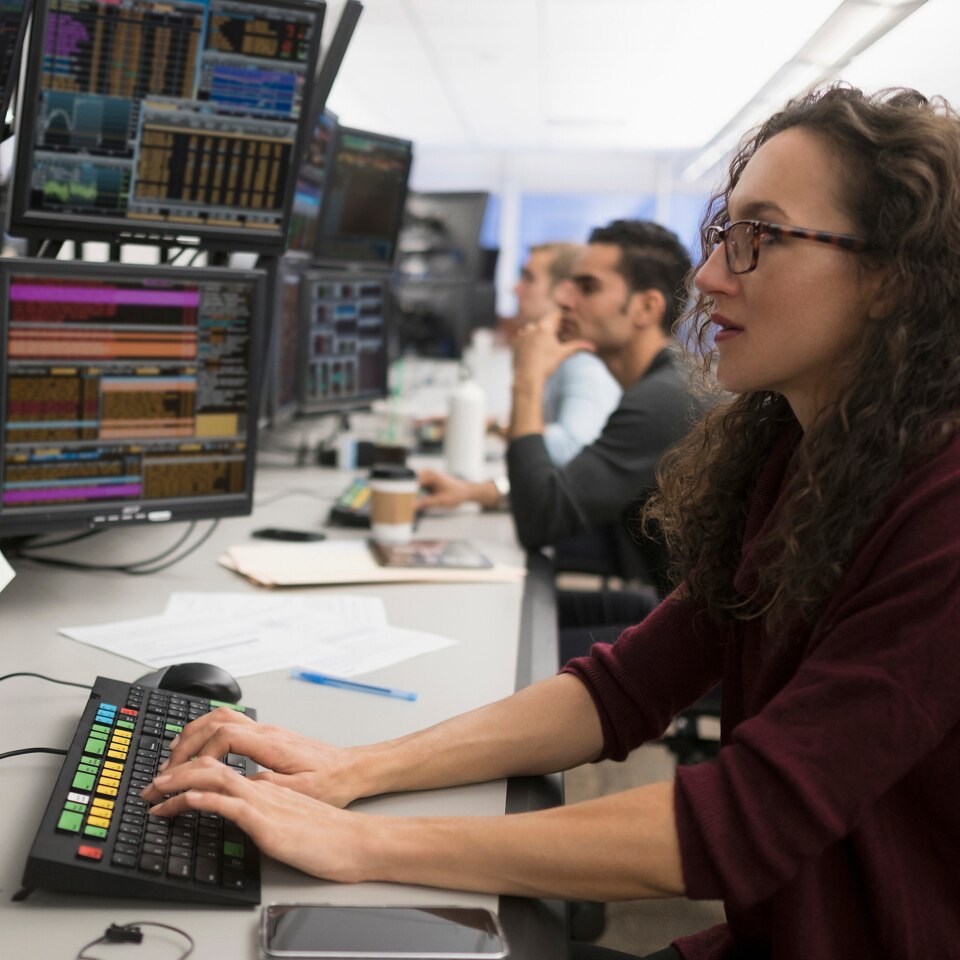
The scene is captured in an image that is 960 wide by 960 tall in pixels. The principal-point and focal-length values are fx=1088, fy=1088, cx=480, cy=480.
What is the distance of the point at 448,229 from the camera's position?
502cm

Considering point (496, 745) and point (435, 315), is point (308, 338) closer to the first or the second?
point (496, 745)

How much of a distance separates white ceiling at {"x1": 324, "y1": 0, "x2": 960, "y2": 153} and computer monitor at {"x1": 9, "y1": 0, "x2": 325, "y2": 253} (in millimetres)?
2943

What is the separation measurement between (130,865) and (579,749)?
439 millimetres

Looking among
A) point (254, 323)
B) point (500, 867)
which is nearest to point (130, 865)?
point (500, 867)

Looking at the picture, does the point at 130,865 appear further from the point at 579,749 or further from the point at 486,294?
the point at 486,294

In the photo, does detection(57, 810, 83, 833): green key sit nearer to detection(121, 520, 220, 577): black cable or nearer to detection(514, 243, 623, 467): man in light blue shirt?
detection(121, 520, 220, 577): black cable

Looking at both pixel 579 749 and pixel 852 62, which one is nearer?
pixel 579 749

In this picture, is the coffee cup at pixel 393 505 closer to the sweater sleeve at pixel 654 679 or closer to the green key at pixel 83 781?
the sweater sleeve at pixel 654 679

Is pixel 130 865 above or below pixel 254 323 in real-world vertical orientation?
below

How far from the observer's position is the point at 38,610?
1382 millimetres

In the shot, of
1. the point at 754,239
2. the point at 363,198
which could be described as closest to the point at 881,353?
the point at 754,239

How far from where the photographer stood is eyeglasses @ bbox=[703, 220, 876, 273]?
879 mm

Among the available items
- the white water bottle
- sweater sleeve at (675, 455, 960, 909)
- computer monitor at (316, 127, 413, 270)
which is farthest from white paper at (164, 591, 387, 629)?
computer monitor at (316, 127, 413, 270)

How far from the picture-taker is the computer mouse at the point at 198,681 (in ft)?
3.58
